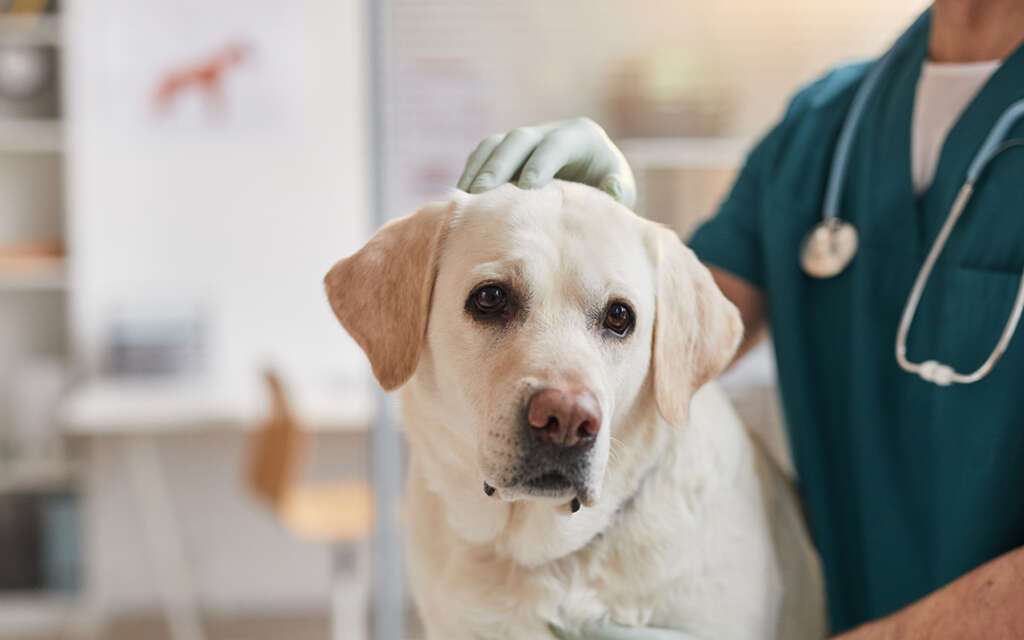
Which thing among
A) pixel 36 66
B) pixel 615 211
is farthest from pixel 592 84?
pixel 36 66

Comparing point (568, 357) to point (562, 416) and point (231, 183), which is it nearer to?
point (562, 416)

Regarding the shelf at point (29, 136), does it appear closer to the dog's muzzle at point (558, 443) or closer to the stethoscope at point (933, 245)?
the stethoscope at point (933, 245)

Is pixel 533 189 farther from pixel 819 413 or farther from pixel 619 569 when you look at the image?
pixel 819 413

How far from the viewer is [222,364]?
3781 millimetres

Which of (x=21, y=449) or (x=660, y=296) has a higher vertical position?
(x=660, y=296)

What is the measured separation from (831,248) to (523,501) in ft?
1.46

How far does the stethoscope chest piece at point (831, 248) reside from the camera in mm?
1048

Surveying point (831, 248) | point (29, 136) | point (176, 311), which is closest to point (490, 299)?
point (831, 248)

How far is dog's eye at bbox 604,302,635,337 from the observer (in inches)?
33.8

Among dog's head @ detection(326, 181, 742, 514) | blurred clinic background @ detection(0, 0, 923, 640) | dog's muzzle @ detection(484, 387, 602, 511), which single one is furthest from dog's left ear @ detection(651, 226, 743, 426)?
blurred clinic background @ detection(0, 0, 923, 640)

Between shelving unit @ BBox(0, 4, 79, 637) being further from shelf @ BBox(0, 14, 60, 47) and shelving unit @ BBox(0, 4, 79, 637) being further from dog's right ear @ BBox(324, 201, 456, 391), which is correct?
dog's right ear @ BBox(324, 201, 456, 391)

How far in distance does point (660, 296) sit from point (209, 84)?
319 cm

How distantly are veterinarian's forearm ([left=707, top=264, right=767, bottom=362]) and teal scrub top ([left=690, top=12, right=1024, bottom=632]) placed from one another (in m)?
0.01

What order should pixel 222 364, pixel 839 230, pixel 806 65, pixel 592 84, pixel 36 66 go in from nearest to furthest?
pixel 839 230, pixel 592 84, pixel 806 65, pixel 36 66, pixel 222 364
